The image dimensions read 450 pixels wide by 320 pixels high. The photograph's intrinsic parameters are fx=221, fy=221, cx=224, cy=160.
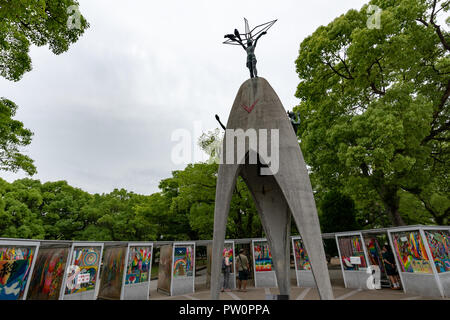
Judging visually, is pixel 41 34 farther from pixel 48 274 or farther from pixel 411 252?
pixel 411 252

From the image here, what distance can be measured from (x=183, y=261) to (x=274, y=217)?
22.3ft

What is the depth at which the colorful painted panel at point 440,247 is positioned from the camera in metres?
7.97

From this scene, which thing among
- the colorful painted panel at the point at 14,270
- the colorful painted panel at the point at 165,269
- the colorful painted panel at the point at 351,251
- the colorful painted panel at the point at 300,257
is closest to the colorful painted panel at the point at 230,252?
the colorful painted panel at the point at 165,269

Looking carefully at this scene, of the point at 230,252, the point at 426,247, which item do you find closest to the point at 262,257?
the point at 230,252

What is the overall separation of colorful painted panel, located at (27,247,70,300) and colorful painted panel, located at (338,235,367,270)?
12.1 metres

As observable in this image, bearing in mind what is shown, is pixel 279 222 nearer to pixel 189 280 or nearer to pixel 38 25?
pixel 189 280

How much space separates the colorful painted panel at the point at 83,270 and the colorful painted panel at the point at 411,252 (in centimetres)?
1209

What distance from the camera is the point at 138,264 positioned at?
1002 centimetres

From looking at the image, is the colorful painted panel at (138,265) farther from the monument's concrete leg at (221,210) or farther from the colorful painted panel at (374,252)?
the colorful painted panel at (374,252)

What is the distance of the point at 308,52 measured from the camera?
13.1m

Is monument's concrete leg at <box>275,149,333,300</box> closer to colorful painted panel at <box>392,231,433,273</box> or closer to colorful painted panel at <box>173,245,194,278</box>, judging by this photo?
colorful painted panel at <box>392,231,433,273</box>
